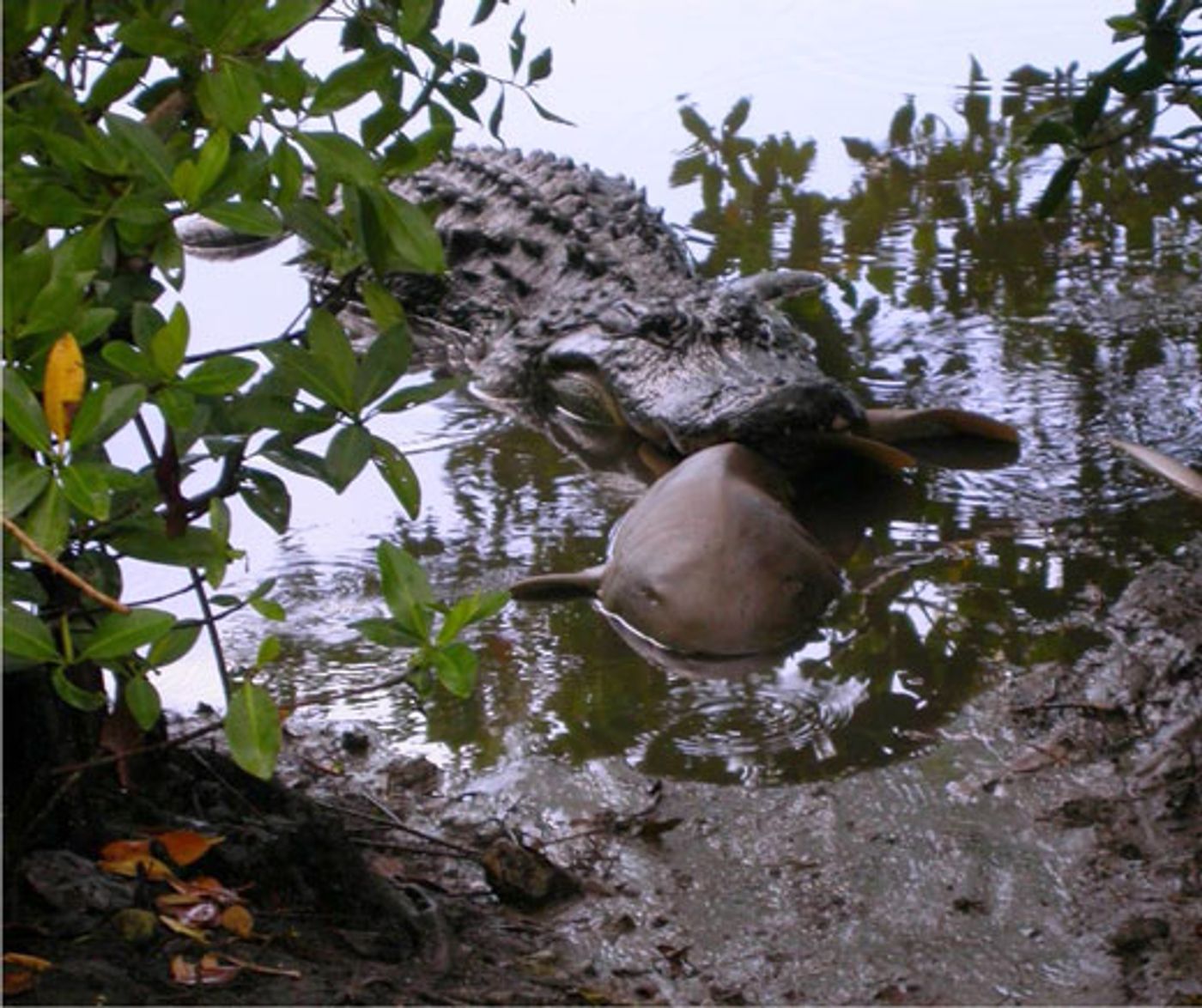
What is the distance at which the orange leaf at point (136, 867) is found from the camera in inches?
88.8

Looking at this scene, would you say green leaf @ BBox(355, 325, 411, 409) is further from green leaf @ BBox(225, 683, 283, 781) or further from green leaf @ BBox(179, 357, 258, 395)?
green leaf @ BBox(225, 683, 283, 781)

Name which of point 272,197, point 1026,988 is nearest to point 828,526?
point 1026,988

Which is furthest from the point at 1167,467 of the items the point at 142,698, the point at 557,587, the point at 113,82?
the point at 113,82

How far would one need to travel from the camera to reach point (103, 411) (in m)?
1.73

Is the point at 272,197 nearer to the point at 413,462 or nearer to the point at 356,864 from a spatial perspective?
the point at 356,864

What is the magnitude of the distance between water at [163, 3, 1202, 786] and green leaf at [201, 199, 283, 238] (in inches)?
44.1

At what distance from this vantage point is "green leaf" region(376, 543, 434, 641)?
6.46 feet

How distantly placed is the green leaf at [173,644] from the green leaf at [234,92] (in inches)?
23.4

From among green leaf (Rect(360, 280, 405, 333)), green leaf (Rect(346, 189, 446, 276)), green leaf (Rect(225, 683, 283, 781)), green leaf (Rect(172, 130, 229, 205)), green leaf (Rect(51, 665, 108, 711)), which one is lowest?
green leaf (Rect(225, 683, 283, 781))

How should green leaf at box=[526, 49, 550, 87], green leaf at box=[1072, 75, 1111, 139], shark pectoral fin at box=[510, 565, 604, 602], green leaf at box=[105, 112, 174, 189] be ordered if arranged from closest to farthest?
green leaf at box=[105, 112, 174, 189]
green leaf at box=[526, 49, 550, 87]
green leaf at box=[1072, 75, 1111, 139]
shark pectoral fin at box=[510, 565, 604, 602]

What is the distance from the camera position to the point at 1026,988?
99.6 inches

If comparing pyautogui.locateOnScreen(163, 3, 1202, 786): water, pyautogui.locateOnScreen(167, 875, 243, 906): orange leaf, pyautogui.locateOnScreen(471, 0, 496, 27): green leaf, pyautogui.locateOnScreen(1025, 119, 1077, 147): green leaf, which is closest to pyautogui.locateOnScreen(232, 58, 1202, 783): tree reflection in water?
pyautogui.locateOnScreen(163, 3, 1202, 786): water

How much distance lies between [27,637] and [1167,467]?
3.55 metres

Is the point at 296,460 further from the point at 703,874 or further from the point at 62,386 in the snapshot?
the point at 703,874
